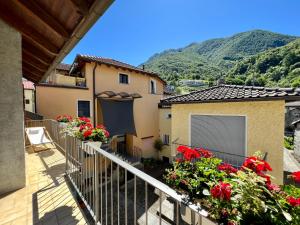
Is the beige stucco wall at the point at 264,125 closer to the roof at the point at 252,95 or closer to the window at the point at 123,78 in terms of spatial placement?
the roof at the point at 252,95

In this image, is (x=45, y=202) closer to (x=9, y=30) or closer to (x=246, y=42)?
(x=9, y=30)

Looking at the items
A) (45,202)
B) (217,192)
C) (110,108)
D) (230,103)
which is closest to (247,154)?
(230,103)

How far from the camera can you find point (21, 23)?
139 inches

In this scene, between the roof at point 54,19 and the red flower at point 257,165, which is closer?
the red flower at point 257,165

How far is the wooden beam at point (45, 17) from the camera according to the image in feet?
9.27

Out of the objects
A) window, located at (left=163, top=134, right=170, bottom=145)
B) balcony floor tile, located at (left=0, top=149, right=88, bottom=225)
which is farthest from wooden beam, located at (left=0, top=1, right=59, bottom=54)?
window, located at (left=163, top=134, right=170, bottom=145)

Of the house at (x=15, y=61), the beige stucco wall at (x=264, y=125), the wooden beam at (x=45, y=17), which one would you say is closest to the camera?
the wooden beam at (x=45, y=17)

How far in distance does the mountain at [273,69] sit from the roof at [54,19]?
41802 millimetres

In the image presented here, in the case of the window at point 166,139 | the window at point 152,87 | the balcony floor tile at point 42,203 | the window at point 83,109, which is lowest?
the window at point 166,139

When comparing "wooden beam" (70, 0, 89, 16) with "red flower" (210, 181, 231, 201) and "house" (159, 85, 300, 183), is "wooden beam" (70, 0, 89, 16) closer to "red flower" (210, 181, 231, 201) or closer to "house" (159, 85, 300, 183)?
"red flower" (210, 181, 231, 201)

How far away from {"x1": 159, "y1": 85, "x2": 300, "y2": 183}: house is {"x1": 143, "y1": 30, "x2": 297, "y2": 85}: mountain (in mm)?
43211

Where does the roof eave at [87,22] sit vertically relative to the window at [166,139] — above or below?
above

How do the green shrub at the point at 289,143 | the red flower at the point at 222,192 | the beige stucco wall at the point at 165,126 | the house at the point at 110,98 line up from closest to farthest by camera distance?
the red flower at the point at 222,192 < the house at the point at 110,98 < the beige stucco wall at the point at 165,126 < the green shrub at the point at 289,143

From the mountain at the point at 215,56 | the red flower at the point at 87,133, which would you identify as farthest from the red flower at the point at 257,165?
the mountain at the point at 215,56
